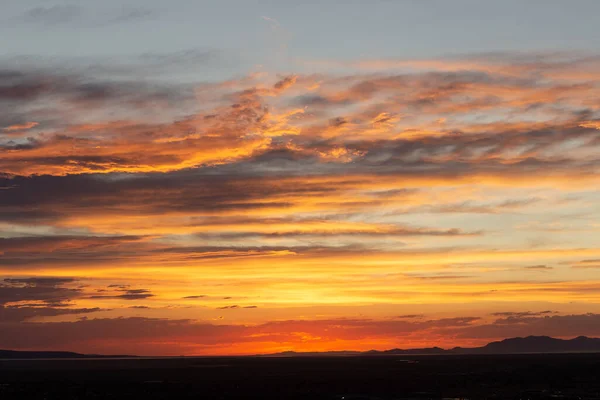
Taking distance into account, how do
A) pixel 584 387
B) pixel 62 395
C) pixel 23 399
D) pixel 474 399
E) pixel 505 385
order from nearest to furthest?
pixel 474 399 < pixel 23 399 < pixel 62 395 < pixel 584 387 < pixel 505 385

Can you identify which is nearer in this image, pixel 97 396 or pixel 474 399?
pixel 474 399

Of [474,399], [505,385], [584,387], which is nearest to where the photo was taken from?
[474,399]

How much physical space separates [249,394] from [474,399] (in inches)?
1184

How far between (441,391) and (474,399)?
1525 cm

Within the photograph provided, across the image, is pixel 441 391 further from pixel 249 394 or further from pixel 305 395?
pixel 249 394

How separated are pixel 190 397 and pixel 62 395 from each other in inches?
705

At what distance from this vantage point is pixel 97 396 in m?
94.6

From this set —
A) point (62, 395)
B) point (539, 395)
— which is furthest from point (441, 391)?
point (62, 395)

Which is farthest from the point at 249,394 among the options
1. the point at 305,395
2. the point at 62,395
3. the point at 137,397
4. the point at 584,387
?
the point at 584,387

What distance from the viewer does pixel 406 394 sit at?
9400cm

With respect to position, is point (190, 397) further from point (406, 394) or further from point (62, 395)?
point (406, 394)

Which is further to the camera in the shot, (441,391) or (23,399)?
(441,391)

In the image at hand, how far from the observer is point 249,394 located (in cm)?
9788

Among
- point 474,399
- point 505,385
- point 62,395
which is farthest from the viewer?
point 505,385
